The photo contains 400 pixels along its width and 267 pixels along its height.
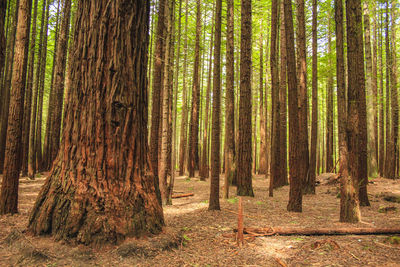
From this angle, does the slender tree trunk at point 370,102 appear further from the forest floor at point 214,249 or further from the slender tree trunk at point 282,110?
the forest floor at point 214,249

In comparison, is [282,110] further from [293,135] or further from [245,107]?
[293,135]

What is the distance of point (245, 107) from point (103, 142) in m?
6.39

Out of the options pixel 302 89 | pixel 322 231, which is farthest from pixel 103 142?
pixel 302 89

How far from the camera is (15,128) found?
512 centimetres

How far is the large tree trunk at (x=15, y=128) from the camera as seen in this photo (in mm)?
5035

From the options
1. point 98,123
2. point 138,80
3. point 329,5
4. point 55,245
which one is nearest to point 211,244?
point 55,245

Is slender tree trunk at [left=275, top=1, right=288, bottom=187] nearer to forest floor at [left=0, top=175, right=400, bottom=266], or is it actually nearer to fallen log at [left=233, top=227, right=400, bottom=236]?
forest floor at [left=0, top=175, right=400, bottom=266]

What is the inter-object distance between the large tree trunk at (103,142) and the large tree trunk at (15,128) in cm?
222

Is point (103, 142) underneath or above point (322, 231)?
above

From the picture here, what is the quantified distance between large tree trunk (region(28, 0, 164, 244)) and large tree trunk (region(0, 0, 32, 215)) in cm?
222

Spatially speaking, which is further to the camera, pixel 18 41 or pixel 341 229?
pixel 18 41

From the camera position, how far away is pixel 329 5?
1498cm

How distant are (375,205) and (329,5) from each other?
1265 cm

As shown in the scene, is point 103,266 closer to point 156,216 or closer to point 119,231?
point 119,231
